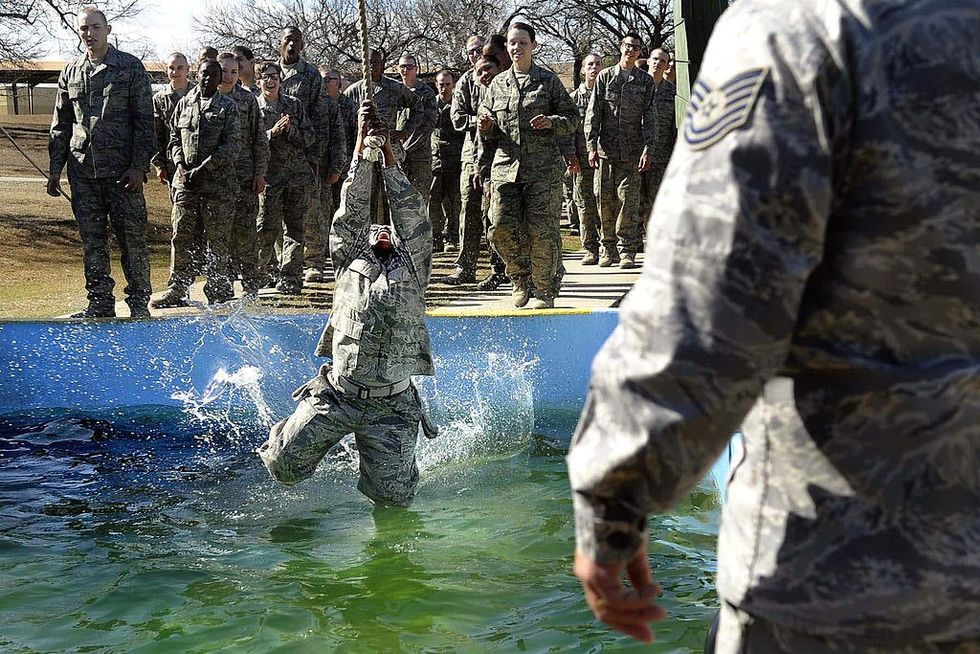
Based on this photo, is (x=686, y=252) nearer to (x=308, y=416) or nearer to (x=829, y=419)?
(x=829, y=419)

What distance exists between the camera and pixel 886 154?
1.69 meters

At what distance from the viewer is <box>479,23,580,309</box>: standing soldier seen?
33.6 feet

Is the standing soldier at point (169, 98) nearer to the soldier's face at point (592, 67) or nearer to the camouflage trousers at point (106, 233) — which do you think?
the camouflage trousers at point (106, 233)

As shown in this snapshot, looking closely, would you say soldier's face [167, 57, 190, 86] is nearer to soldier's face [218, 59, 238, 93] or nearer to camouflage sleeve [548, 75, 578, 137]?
soldier's face [218, 59, 238, 93]

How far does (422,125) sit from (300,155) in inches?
64.4

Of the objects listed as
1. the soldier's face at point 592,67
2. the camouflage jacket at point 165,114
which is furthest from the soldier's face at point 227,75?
the soldier's face at point 592,67

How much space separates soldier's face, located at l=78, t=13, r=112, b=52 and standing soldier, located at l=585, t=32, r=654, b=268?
502 centimetres

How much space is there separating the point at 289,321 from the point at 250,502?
2.11 metres

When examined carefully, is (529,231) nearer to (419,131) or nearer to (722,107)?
(419,131)

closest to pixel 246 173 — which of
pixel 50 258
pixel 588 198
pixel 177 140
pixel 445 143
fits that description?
pixel 177 140

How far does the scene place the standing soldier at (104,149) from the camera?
9.91m

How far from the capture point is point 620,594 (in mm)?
1780

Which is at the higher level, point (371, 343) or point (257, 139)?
point (257, 139)

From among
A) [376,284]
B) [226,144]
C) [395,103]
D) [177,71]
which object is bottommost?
[376,284]
